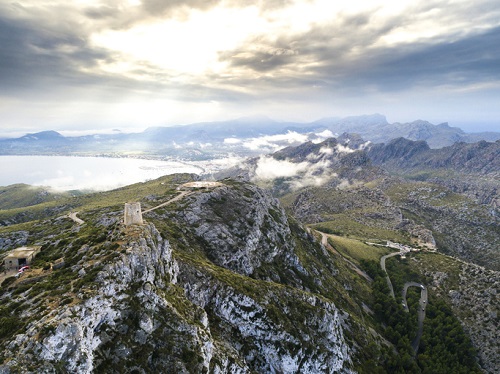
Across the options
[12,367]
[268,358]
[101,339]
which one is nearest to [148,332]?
[101,339]

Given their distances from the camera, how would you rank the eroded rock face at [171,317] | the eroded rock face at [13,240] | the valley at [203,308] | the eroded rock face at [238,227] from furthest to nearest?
1. the eroded rock face at [13,240]
2. the eroded rock face at [238,227]
3. the valley at [203,308]
4. the eroded rock face at [171,317]

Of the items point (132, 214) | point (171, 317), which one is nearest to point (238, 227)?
point (132, 214)

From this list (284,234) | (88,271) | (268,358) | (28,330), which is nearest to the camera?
(28,330)

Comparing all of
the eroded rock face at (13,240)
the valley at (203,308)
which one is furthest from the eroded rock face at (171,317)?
the eroded rock face at (13,240)

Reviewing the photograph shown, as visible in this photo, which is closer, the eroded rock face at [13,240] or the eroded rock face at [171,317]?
the eroded rock face at [171,317]

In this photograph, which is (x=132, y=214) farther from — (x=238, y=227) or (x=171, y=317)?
(x=238, y=227)

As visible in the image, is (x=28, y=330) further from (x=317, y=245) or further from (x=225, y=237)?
(x=317, y=245)

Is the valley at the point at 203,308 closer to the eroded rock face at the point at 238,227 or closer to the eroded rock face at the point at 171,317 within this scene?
the eroded rock face at the point at 171,317

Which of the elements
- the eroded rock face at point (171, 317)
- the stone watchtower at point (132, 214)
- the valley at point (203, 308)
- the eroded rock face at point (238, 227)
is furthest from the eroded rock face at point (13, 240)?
→ the stone watchtower at point (132, 214)

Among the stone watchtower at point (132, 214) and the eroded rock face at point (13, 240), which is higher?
the stone watchtower at point (132, 214)

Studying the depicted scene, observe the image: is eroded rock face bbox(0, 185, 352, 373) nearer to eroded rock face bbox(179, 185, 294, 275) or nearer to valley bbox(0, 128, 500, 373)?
valley bbox(0, 128, 500, 373)

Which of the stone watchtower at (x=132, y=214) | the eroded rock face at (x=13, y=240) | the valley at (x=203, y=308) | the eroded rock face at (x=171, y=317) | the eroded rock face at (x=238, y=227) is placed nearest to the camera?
the eroded rock face at (x=171, y=317)
